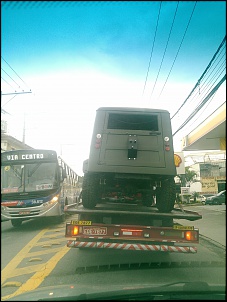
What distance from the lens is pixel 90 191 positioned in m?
6.58

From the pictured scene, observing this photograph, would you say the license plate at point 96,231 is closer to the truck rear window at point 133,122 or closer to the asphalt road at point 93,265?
the asphalt road at point 93,265

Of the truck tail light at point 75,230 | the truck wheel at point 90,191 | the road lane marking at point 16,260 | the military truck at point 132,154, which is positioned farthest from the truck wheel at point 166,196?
the road lane marking at point 16,260

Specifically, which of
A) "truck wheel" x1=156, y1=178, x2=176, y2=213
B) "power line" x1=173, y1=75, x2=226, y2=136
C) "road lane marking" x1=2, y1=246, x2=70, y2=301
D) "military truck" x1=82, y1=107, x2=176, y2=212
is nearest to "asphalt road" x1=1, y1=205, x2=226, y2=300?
"road lane marking" x1=2, y1=246, x2=70, y2=301

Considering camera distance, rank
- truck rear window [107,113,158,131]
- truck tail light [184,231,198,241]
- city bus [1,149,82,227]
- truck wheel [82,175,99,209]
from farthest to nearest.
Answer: city bus [1,149,82,227]
truck rear window [107,113,158,131]
truck wheel [82,175,99,209]
truck tail light [184,231,198,241]

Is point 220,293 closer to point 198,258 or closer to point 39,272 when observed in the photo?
point 39,272

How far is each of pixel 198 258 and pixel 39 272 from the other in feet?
11.1

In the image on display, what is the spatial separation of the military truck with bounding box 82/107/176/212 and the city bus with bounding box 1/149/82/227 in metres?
3.80

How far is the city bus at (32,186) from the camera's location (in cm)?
991

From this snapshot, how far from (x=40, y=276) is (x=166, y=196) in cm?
290

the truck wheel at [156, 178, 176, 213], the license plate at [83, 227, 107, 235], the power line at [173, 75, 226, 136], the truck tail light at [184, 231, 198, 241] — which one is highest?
the power line at [173, 75, 226, 136]

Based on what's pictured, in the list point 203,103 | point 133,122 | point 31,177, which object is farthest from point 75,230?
point 203,103

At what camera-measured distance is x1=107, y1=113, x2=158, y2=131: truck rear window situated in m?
6.69

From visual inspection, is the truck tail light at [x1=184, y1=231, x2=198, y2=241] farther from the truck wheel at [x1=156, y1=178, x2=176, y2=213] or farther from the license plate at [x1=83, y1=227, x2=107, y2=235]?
the license plate at [x1=83, y1=227, x2=107, y2=235]

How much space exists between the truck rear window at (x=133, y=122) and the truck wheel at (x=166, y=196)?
3.92 ft
